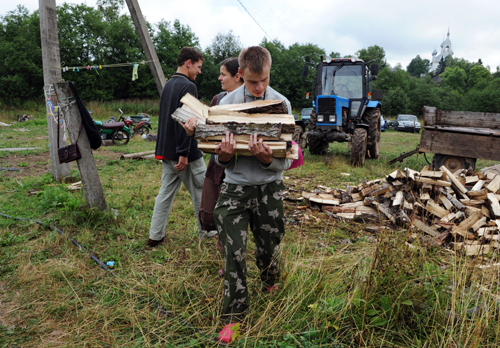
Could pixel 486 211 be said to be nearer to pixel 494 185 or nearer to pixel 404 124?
pixel 494 185

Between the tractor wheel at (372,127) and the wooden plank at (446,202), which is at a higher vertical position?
the tractor wheel at (372,127)

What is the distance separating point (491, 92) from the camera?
1711 inches

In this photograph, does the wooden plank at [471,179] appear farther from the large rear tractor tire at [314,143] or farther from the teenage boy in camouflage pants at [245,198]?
the large rear tractor tire at [314,143]

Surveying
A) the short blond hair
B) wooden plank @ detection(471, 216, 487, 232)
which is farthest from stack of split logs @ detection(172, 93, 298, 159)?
wooden plank @ detection(471, 216, 487, 232)

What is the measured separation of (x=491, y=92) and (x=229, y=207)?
5297 centimetres

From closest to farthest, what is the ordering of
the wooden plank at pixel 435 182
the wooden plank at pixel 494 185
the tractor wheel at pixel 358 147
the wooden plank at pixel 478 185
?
the wooden plank at pixel 435 182
the wooden plank at pixel 494 185
the wooden plank at pixel 478 185
the tractor wheel at pixel 358 147

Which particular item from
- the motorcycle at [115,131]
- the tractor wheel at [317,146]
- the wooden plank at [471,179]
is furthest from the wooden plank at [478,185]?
the motorcycle at [115,131]

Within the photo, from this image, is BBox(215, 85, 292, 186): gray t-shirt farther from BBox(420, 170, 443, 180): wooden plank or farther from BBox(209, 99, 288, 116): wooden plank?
BBox(420, 170, 443, 180): wooden plank

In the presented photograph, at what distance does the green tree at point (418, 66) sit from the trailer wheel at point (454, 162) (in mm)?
137016

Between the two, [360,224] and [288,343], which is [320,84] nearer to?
[360,224]

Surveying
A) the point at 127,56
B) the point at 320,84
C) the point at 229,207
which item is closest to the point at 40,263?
the point at 229,207

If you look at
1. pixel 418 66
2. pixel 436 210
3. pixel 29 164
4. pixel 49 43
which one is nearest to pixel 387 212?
pixel 436 210

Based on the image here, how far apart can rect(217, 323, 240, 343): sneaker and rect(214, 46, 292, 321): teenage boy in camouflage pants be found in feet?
0.26

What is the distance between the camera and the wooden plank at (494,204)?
14.2ft
